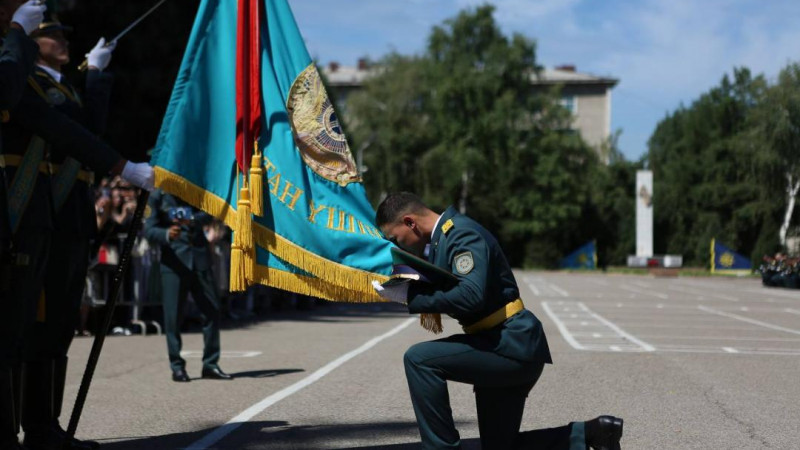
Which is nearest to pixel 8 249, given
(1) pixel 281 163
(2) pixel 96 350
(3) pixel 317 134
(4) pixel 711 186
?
(2) pixel 96 350

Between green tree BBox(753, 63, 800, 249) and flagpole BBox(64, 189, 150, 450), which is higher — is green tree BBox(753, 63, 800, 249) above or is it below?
above

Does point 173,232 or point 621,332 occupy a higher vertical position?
point 173,232

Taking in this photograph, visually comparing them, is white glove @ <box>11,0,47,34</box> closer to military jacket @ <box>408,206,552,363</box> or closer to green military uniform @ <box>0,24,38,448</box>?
green military uniform @ <box>0,24,38,448</box>

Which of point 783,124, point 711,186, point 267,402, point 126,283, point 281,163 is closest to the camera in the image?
point 281,163

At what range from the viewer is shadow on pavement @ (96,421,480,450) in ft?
21.8

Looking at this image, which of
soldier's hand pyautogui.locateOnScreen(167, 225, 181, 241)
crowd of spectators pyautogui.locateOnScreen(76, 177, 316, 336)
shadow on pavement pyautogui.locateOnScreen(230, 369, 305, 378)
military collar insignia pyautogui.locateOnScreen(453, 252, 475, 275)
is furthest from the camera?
crowd of spectators pyautogui.locateOnScreen(76, 177, 316, 336)

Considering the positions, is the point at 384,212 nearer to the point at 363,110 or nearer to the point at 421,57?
the point at 363,110

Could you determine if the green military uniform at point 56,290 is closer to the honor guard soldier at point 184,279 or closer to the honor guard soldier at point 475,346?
the honor guard soldier at point 475,346

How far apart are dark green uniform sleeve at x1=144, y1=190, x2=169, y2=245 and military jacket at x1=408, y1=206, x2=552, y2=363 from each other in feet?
18.1

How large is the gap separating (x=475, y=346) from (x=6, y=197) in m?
2.28

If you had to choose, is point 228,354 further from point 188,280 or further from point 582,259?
point 582,259

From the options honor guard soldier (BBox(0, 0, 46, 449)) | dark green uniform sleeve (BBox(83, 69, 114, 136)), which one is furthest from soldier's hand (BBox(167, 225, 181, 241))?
honor guard soldier (BBox(0, 0, 46, 449))

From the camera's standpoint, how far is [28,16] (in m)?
5.15

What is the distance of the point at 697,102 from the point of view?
8938 centimetres
